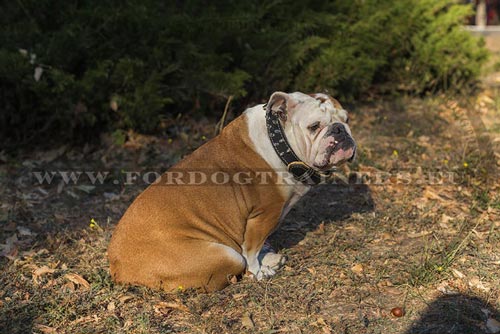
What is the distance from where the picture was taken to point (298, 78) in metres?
7.96

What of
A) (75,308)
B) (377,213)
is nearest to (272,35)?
(377,213)

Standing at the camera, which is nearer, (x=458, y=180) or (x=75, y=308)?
(x=75, y=308)

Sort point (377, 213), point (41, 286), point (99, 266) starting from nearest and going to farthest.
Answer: point (41, 286) → point (99, 266) → point (377, 213)

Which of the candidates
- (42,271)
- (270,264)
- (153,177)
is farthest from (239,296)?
(153,177)

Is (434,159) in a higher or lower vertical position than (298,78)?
lower

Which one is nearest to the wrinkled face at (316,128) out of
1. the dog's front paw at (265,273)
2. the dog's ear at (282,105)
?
the dog's ear at (282,105)

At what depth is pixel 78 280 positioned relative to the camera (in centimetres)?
449

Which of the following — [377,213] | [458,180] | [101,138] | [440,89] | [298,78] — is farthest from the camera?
[440,89]

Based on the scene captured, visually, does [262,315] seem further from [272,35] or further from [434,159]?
[272,35]

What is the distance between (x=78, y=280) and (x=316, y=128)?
215 cm

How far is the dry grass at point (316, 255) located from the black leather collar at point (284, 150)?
87 centimetres

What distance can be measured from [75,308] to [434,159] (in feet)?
14.7

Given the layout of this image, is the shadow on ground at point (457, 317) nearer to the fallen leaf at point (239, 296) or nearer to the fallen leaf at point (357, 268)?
the fallen leaf at point (357, 268)

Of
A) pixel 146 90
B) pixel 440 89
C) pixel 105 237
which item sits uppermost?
pixel 146 90
